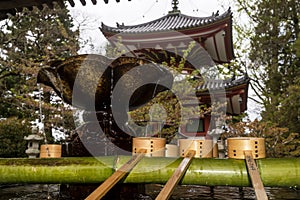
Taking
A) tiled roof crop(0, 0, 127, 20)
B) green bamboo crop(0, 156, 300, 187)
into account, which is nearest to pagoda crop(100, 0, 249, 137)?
tiled roof crop(0, 0, 127, 20)

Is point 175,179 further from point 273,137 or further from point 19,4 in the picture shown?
point 273,137

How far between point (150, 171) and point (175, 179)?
0.50 metres

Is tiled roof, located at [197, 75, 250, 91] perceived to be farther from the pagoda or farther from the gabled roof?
the gabled roof

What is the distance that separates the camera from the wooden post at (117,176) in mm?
1731

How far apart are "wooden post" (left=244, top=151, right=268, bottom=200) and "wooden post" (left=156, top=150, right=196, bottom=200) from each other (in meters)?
0.44

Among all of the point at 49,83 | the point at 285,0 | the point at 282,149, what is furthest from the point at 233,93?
the point at 49,83

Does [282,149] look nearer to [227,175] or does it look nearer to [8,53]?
[227,175]

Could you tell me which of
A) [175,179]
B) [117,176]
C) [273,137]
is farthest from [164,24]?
[175,179]

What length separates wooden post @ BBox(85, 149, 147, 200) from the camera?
1.73m

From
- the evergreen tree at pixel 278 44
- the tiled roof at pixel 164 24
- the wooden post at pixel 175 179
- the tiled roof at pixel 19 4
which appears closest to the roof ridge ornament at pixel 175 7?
the tiled roof at pixel 164 24

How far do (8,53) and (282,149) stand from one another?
11.5 meters

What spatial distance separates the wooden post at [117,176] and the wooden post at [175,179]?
359 millimetres

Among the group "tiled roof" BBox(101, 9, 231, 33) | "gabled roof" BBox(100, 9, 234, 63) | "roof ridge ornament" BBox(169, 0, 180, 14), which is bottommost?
"gabled roof" BBox(100, 9, 234, 63)

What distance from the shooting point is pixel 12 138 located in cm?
998
